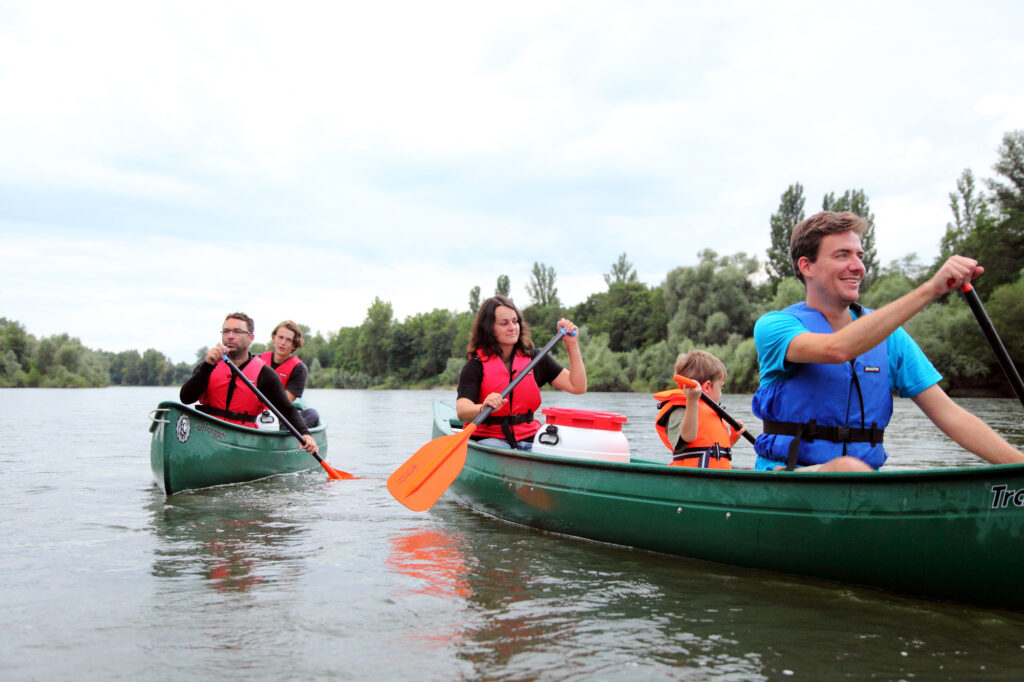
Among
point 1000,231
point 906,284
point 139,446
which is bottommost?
point 139,446

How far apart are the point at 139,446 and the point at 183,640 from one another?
30.6 feet

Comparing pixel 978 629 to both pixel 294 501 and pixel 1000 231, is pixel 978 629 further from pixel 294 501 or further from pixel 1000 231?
pixel 1000 231

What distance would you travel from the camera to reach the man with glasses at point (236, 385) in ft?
21.3

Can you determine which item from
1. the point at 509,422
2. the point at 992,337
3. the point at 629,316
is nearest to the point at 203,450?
the point at 509,422

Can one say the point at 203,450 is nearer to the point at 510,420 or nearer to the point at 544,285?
the point at 510,420

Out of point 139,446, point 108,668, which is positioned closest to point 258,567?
point 108,668

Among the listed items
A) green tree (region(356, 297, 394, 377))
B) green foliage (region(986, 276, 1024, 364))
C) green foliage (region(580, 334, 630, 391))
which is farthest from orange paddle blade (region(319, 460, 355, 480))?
green tree (region(356, 297, 394, 377))

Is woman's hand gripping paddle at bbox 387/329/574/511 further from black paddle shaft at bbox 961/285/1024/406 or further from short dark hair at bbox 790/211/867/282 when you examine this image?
black paddle shaft at bbox 961/285/1024/406

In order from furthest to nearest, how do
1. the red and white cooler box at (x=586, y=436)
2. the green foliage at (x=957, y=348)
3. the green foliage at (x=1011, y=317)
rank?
1. the green foliage at (x=1011, y=317)
2. the green foliage at (x=957, y=348)
3. the red and white cooler box at (x=586, y=436)

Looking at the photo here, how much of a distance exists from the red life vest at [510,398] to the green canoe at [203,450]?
223cm

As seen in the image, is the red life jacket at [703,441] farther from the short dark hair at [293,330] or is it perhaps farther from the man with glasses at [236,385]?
the short dark hair at [293,330]

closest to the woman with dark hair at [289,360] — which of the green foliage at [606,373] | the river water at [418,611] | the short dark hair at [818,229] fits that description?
the river water at [418,611]

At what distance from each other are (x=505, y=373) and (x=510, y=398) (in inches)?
7.0

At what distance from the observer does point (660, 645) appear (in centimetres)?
279
